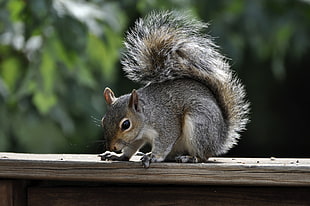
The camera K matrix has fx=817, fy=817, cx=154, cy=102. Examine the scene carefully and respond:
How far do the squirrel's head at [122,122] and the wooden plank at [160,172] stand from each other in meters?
0.17

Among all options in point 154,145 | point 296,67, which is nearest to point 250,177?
point 154,145

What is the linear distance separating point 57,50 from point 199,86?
2.80 ft

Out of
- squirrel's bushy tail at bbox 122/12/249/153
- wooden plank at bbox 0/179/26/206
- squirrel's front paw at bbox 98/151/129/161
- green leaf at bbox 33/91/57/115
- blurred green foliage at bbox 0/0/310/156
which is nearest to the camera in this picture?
wooden plank at bbox 0/179/26/206

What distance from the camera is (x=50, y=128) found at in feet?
13.1

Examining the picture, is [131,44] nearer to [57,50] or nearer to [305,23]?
[57,50]

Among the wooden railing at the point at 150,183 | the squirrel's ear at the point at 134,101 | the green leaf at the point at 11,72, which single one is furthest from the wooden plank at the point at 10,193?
the green leaf at the point at 11,72

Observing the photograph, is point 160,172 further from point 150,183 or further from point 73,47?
point 73,47

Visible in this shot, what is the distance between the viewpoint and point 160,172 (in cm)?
207

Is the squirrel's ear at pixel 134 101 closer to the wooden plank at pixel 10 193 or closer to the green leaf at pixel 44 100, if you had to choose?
the wooden plank at pixel 10 193

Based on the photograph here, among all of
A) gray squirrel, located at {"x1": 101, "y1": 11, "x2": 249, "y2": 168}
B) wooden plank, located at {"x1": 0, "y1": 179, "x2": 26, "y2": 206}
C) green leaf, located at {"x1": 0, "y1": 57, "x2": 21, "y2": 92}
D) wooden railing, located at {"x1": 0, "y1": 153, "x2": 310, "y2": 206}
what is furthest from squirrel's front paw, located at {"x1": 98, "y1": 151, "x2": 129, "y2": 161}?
green leaf, located at {"x1": 0, "y1": 57, "x2": 21, "y2": 92}

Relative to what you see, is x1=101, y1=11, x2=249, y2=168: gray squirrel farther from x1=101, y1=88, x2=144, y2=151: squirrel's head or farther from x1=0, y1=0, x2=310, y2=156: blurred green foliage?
x1=0, y1=0, x2=310, y2=156: blurred green foliage

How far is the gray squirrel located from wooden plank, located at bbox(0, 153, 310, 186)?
191 mm

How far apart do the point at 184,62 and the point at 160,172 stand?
0.51m

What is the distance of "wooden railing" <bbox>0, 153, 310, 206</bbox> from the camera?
2010mm
